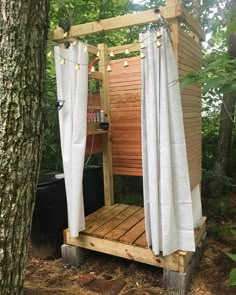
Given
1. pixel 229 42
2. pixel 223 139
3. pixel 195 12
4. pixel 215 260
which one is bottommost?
pixel 215 260

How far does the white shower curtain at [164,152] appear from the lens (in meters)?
1.97

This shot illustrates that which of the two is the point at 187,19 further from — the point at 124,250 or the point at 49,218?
Result: the point at 49,218

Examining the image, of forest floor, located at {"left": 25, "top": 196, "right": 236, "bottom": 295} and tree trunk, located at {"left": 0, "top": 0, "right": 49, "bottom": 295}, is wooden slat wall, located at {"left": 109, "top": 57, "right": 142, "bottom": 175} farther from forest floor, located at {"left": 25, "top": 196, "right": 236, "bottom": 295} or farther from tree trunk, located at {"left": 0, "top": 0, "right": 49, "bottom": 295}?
tree trunk, located at {"left": 0, "top": 0, "right": 49, "bottom": 295}

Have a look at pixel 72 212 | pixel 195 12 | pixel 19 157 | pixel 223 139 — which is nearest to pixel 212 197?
pixel 223 139

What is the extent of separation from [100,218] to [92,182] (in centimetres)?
47

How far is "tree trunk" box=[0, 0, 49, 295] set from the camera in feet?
3.28

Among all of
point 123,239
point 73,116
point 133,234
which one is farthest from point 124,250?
point 73,116

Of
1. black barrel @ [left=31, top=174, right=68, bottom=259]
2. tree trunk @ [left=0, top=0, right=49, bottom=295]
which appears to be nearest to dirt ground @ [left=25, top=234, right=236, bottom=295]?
black barrel @ [left=31, top=174, right=68, bottom=259]

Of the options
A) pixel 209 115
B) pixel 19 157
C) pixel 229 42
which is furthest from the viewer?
pixel 209 115

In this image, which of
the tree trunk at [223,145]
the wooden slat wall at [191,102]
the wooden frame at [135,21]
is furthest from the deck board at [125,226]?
the wooden frame at [135,21]

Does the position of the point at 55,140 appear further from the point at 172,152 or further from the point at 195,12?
the point at 195,12

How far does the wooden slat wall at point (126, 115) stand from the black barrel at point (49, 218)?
0.87 meters

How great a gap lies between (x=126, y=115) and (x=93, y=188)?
0.95 metres

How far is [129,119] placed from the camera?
3119 mm
